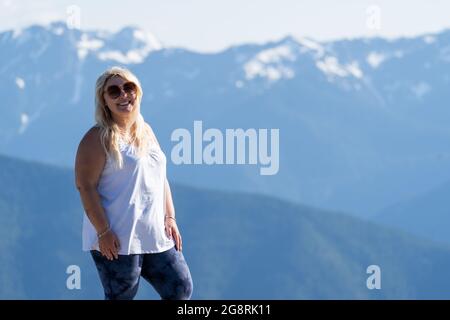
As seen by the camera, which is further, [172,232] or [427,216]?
[427,216]

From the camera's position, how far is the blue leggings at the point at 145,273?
3.80 meters

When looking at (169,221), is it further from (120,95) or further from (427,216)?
(427,216)

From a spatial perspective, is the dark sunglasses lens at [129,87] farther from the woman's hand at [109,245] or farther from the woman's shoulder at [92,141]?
the woman's hand at [109,245]

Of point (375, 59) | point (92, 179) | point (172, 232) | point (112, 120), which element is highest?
point (375, 59)

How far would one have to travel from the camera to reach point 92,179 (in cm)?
375

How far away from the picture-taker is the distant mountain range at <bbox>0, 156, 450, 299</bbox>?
177 feet

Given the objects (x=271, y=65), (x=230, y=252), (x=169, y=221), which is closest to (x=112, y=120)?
(x=169, y=221)

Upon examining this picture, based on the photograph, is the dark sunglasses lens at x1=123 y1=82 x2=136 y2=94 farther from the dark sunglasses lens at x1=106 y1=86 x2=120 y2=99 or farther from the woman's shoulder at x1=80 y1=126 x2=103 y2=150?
the woman's shoulder at x1=80 y1=126 x2=103 y2=150

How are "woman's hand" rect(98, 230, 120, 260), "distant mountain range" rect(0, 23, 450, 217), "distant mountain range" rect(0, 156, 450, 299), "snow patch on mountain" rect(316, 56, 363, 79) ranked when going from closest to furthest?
"woman's hand" rect(98, 230, 120, 260), "distant mountain range" rect(0, 156, 450, 299), "distant mountain range" rect(0, 23, 450, 217), "snow patch on mountain" rect(316, 56, 363, 79)

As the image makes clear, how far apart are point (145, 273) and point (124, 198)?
33 centimetres

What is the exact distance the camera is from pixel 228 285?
5394 cm

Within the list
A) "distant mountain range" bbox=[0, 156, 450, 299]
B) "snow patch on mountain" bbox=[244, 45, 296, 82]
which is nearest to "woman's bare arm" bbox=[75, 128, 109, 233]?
"distant mountain range" bbox=[0, 156, 450, 299]

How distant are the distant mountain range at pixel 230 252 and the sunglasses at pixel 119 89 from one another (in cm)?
4830
